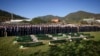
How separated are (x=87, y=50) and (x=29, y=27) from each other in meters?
19.3

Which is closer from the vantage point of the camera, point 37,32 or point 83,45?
point 83,45

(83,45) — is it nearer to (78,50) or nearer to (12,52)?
(78,50)

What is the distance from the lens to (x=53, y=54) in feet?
59.9

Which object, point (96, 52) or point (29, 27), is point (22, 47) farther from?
point (29, 27)

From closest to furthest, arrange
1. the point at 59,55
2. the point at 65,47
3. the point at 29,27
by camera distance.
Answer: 1. the point at 59,55
2. the point at 65,47
3. the point at 29,27

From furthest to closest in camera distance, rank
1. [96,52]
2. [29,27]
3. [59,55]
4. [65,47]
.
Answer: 1. [29,27]
2. [65,47]
3. [96,52]
4. [59,55]

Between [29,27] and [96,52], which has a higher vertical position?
[29,27]

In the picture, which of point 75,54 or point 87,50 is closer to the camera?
point 75,54

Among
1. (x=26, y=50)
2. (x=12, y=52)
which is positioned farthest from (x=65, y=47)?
(x=12, y=52)

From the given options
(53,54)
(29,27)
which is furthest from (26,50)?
(29,27)

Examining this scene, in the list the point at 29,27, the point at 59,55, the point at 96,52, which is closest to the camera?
the point at 59,55

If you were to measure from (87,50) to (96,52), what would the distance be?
101cm

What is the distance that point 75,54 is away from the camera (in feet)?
59.8

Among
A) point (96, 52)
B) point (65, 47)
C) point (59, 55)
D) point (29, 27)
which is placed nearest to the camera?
point (59, 55)
